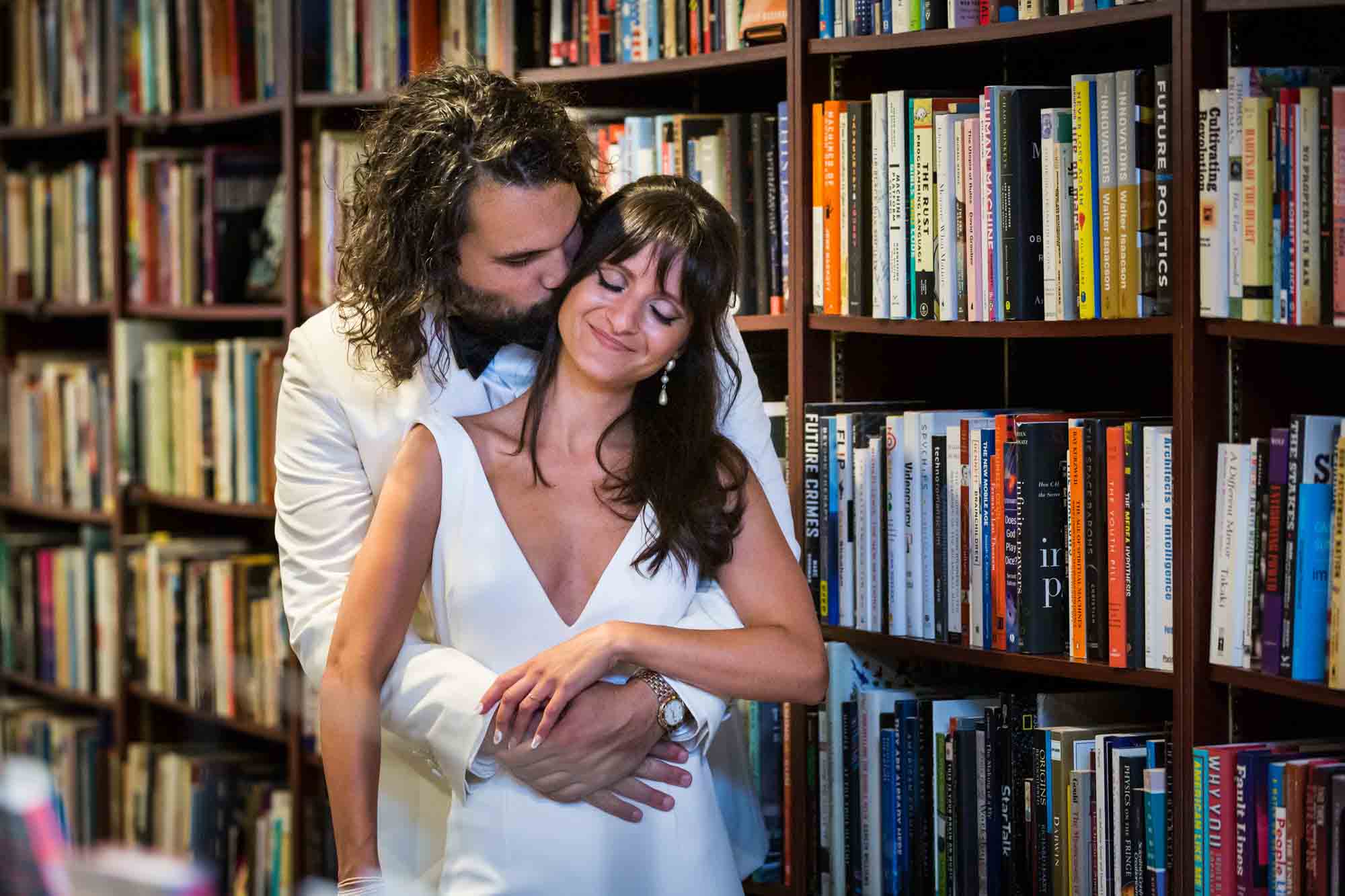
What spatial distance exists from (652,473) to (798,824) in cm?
68

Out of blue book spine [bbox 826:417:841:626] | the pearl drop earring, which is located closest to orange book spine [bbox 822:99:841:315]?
blue book spine [bbox 826:417:841:626]

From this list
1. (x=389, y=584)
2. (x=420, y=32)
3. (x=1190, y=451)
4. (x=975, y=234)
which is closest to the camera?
(x=389, y=584)

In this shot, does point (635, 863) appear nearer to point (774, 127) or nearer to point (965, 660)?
point (965, 660)

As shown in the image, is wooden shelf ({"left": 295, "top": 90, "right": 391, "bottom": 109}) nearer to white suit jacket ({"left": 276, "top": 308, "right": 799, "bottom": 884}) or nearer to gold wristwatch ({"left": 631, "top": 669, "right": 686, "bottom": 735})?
white suit jacket ({"left": 276, "top": 308, "right": 799, "bottom": 884})

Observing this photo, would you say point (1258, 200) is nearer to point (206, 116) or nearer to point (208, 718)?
point (206, 116)

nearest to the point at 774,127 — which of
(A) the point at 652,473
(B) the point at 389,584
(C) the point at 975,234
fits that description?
(C) the point at 975,234

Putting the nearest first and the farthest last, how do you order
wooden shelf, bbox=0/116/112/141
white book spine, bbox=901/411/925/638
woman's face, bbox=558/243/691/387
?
woman's face, bbox=558/243/691/387
white book spine, bbox=901/411/925/638
wooden shelf, bbox=0/116/112/141

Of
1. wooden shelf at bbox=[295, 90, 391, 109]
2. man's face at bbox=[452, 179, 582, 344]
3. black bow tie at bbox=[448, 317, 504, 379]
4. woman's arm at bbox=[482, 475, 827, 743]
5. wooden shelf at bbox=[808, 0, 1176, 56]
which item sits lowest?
woman's arm at bbox=[482, 475, 827, 743]

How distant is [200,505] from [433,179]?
1489mm

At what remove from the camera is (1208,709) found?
188 centimetres

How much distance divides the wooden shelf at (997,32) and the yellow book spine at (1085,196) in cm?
8

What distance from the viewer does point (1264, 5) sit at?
1752 millimetres

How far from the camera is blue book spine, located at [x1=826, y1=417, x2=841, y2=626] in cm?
224

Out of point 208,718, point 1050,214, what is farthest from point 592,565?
point 208,718
